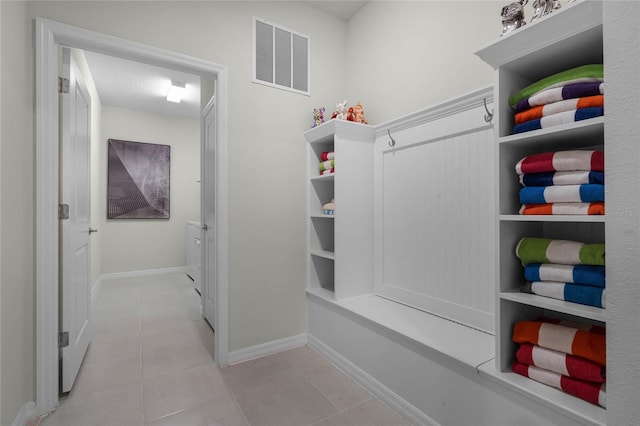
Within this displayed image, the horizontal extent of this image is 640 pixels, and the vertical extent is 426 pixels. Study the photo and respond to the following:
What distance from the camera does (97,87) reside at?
405 cm

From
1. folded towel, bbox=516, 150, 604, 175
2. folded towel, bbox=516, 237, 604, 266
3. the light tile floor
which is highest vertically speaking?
folded towel, bbox=516, 150, 604, 175

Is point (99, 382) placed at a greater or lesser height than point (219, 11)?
lesser

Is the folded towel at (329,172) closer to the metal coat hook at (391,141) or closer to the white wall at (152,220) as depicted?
the metal coat hook at (391,141)

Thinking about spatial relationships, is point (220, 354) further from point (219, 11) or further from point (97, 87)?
point (97, 87)

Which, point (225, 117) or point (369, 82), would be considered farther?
point (369, 82)

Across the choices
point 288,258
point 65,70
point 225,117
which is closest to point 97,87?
point 65,70

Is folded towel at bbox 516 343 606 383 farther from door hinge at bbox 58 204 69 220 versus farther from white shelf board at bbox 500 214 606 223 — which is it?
door hinge at bbox 58 204 69 220

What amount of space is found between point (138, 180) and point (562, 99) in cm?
537

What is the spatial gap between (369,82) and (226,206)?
1500mm

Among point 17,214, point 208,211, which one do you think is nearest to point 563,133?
point 17,214

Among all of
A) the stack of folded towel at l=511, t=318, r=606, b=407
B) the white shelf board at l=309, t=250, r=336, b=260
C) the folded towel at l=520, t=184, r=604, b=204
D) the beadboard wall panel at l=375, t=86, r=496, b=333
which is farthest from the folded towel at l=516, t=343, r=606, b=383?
the white shelf board at l=309, t=250, r=336, b=260

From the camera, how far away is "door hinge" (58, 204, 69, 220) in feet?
5.80

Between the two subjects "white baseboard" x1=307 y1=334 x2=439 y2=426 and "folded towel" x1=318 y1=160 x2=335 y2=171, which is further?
"folded towel" x1=318 y1=160 x2=335 y2=171

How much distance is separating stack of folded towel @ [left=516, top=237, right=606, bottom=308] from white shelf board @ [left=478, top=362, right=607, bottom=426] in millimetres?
328
